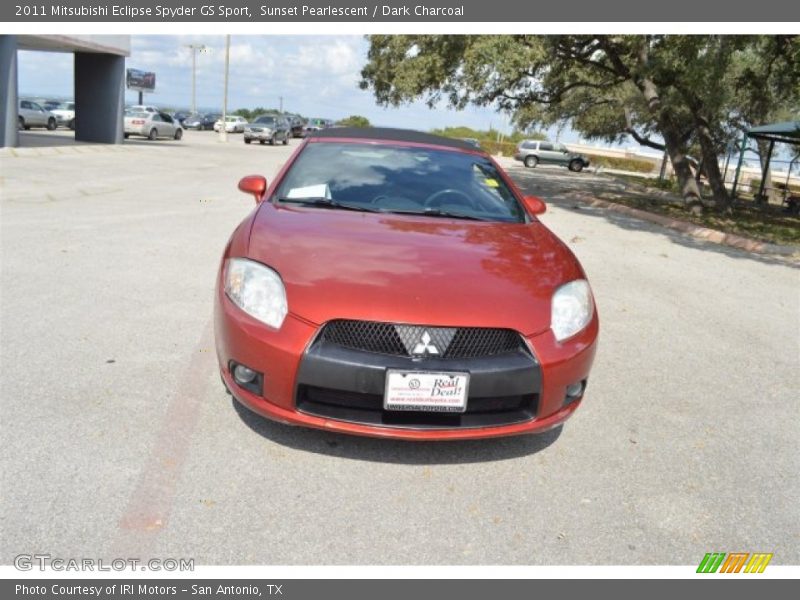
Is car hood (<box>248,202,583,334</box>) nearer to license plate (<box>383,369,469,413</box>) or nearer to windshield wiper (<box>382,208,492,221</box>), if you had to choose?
windshield wiper (<box>382,208,492,221</box>)

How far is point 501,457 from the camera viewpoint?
3.16m

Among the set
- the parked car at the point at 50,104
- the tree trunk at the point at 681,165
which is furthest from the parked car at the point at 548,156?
the parked car at the point at 50,104

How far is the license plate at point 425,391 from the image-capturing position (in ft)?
8.70

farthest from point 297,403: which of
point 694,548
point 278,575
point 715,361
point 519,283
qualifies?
point 715,361

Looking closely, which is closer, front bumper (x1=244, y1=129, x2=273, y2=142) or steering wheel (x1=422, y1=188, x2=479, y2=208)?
steering wheel (x1=422, y1=188, x2=479, y2=208)

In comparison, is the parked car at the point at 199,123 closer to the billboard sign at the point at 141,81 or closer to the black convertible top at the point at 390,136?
the billboard sign at the point at 141,81

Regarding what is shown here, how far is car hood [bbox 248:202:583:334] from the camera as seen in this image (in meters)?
2.77

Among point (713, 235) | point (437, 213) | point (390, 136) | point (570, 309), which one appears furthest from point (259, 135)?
point (570, 309)

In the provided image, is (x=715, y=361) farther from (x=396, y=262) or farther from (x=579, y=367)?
(x=396, y=262)

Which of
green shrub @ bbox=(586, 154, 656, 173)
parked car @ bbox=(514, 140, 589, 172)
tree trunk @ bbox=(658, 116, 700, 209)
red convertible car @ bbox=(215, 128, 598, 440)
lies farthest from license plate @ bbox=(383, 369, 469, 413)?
green shrub @ bbox=(586, 154, 656, 173)

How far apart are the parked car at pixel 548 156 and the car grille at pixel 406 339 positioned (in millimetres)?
38633

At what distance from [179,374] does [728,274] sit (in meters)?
7.18

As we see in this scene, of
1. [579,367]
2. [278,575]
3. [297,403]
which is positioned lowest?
[278,575]

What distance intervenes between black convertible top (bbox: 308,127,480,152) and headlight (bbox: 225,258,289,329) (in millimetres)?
1919
